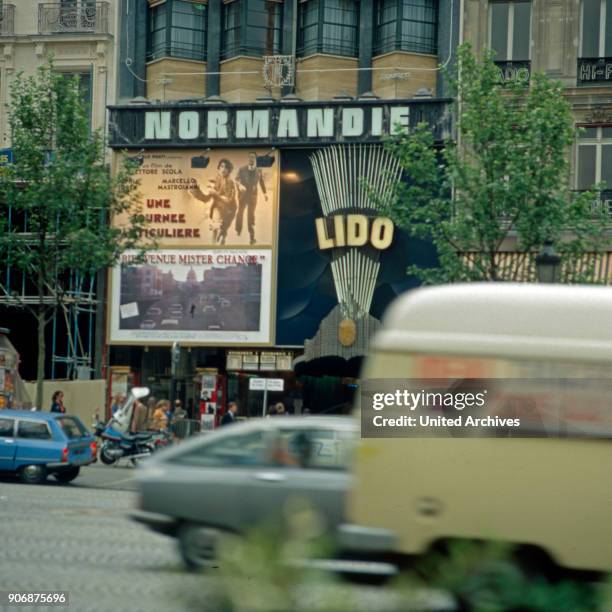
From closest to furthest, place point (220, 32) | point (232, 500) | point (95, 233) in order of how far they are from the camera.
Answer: point (232, 500)
point (95, 233)
point (220, 32)

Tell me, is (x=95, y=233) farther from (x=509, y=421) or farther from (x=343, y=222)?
(x=509, y=421)

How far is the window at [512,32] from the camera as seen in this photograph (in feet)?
116

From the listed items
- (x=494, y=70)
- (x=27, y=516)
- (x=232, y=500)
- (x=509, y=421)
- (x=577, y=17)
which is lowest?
(x=27, y=516)

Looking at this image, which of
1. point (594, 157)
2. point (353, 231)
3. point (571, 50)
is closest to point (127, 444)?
point (353, 231)

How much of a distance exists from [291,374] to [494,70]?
12952mm

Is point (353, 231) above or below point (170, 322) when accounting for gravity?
above

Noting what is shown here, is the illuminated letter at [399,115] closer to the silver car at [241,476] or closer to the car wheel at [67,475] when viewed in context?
the car wheel at [67,475]

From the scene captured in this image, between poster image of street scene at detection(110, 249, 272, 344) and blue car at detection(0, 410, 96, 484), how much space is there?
12176mm

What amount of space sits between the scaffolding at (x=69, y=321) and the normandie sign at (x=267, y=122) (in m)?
4.43

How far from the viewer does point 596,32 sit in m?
34.8

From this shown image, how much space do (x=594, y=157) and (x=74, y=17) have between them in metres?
16.7

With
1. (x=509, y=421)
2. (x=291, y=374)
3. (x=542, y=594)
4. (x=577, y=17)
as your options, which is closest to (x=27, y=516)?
(x=509, y=421)

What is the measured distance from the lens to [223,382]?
3681cm

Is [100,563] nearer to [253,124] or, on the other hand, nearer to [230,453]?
[230,453]
